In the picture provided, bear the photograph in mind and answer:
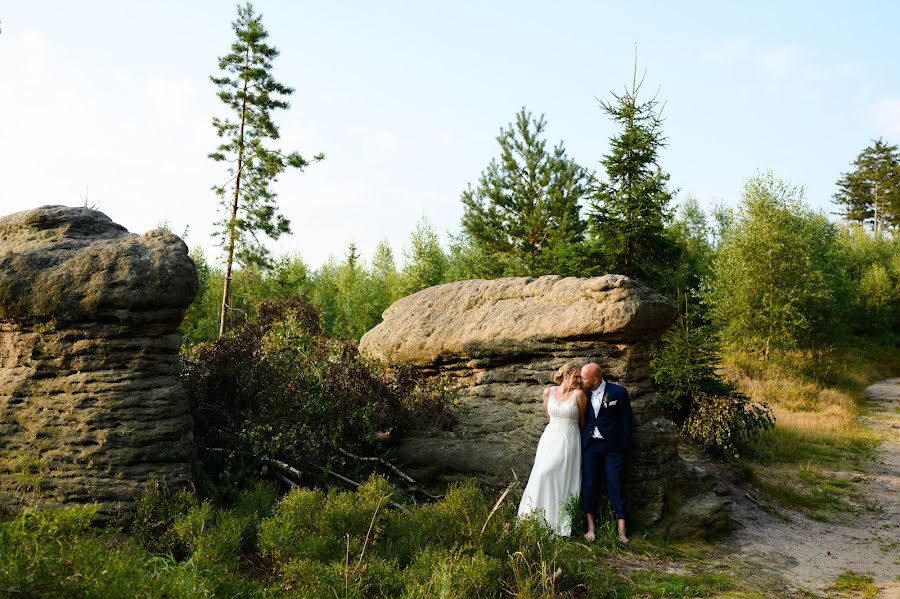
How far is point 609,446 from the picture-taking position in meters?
9.34

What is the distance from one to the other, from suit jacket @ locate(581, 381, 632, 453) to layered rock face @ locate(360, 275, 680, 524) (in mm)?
685

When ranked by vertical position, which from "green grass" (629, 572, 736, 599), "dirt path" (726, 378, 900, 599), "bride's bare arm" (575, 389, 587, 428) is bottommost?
"dirt path" (726, 378, 900, 599)

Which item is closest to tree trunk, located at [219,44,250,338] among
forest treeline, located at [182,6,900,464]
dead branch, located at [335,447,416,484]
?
forest treeline, located at [182,6,900,464]

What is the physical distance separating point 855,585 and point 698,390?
6181mm

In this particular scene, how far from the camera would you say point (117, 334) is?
7.69 metres

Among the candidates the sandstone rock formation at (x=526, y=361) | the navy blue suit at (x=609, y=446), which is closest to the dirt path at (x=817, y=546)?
the sandstone rock formation at (x=526, y=361)

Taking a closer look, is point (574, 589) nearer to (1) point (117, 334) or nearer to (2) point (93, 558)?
(2) point (93, 558)

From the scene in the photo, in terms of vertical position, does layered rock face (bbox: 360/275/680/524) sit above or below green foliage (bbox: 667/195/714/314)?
below

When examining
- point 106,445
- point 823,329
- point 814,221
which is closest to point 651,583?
point 106,445

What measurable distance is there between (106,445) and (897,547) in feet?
35.7

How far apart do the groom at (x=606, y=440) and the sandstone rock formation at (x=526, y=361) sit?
67 cm

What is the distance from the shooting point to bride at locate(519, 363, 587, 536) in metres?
9.14

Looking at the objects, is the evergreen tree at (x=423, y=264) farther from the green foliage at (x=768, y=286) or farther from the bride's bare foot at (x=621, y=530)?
the bride's bare foot at (x=621, y=530)

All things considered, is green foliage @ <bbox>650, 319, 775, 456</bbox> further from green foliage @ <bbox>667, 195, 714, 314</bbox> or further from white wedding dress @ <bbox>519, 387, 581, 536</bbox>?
white wedding dress @ <bbox>519, 387, 581, 536</bbox>
